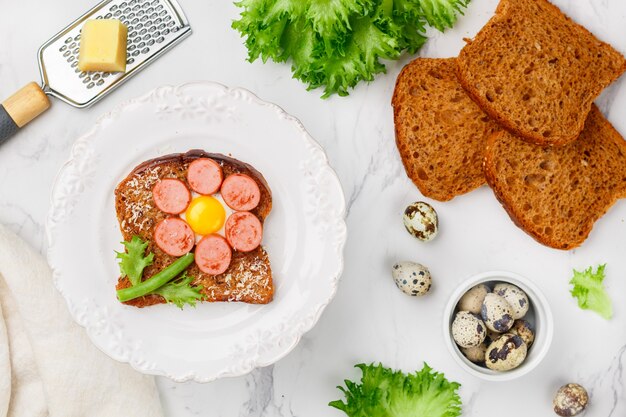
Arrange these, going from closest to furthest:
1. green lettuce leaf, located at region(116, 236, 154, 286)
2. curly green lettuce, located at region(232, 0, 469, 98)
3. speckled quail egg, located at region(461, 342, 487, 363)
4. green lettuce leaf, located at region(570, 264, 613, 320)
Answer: curly green lettuce, located at region(232, 0, 469, 98), green lettuce leaf, located at region(116, 236, 154, 286), speckled quail egg, located at region(461, 342, 487, 363), green lettuce leaf, located at region(570, 264, 613, 320)

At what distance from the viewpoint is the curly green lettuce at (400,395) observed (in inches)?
91.7

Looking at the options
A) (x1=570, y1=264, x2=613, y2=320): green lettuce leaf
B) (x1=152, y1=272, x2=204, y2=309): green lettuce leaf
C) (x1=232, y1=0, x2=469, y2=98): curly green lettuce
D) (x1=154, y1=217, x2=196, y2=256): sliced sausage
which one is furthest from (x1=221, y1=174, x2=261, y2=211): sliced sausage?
(x1=570, y1=264, x2=613, y2=320): green lettuce leaf

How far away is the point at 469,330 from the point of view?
2.27 metres

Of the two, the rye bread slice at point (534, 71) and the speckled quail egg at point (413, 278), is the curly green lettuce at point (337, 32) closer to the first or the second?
the rye bread slice at point (534, 71)

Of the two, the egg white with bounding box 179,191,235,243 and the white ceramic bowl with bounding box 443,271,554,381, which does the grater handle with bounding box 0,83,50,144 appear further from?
the white ceramic bowl with bounding box 443,271,554,381

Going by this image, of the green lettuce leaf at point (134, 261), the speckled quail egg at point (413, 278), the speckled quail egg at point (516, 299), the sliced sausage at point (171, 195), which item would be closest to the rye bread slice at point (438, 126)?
the speckled quail egg at point (413, 278)

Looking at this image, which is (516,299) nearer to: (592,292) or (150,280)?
(592,292)

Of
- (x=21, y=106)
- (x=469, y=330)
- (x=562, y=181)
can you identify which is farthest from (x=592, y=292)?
(x=21, y=106)

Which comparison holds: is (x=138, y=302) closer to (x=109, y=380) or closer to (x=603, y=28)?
(x=109, y=380)

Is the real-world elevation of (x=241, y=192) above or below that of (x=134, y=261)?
above

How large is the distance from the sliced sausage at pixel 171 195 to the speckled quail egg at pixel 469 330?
3.05 ft

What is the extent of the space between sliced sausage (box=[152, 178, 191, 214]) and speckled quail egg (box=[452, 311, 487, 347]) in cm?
93

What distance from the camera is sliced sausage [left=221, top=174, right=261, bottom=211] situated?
2.29 metres

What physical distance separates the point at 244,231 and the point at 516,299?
2.89ft
